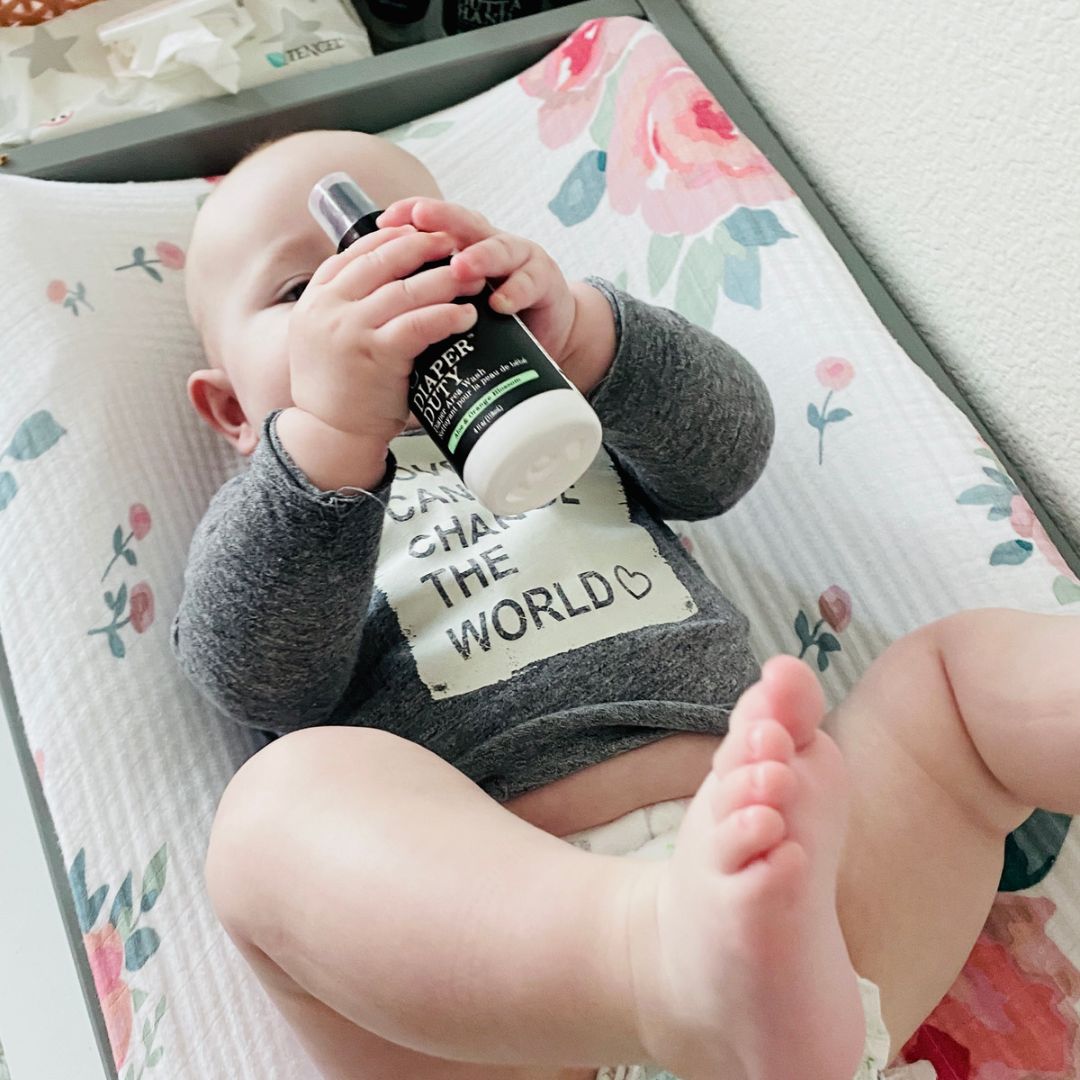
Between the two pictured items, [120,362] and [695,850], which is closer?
[695,850]

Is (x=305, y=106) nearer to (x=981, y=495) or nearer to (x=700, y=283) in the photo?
(x=700, y=283)

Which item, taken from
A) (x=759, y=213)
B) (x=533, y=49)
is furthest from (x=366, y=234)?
(x=533, y=49)

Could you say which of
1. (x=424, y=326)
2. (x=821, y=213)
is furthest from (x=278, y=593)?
(x=821, y=213)

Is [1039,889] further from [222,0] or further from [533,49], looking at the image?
[222,0]

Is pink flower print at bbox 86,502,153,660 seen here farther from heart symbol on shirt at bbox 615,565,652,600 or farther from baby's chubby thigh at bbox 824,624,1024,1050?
baby's chubby thigh at bbox 824,624,1024,1050

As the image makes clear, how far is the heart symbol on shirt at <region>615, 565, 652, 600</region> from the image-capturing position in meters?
0.74

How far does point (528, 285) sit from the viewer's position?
2.09 ft

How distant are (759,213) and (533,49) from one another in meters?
0.38

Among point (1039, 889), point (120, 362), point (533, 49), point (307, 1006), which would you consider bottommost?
point (1039, 889)

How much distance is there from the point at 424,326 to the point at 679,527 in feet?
1.44

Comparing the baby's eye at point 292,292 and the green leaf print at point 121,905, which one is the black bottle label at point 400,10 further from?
the green leaf print at point 121,905

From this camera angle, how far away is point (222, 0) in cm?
116

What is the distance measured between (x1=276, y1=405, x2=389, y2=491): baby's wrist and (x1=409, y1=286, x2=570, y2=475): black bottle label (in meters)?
0.06

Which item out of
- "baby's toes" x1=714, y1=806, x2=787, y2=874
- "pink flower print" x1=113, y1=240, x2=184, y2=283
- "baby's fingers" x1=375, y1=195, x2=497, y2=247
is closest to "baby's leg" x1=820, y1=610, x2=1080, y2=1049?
"baby's toes" x1=714, y1=806, x2=787, y2=874
